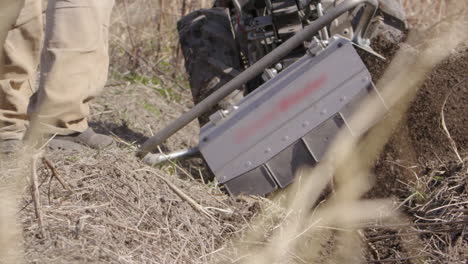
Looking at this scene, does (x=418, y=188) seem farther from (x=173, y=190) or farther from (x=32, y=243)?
(x=32, y=243)

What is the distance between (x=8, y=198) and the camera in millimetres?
2223

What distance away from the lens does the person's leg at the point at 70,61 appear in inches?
111

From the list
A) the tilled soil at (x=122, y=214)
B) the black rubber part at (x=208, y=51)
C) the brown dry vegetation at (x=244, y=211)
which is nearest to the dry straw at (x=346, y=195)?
the brown dry vegetation at (x=244, y=211)

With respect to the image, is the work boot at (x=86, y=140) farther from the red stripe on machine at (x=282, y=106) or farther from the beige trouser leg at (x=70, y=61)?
the red stripe on machine at (x=282, y=106)

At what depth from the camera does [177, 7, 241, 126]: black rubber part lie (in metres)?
3.72

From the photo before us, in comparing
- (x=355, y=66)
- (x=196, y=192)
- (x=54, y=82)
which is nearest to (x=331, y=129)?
(x=355, y=66)

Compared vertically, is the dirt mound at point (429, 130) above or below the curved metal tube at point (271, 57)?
below

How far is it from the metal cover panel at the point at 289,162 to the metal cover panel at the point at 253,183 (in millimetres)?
28

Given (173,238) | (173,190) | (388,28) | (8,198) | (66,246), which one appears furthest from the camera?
(388,28)

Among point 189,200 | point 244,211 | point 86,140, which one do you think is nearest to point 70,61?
point 86,140

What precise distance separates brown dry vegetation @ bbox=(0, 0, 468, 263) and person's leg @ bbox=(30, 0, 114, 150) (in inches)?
8.5

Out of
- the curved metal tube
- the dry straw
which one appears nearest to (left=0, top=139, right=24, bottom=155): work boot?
the curved metal tube

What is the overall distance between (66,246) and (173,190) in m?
0.62

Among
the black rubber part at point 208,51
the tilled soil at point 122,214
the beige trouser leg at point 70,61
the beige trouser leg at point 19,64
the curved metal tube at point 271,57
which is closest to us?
the tilled soil at point 122,214
